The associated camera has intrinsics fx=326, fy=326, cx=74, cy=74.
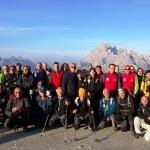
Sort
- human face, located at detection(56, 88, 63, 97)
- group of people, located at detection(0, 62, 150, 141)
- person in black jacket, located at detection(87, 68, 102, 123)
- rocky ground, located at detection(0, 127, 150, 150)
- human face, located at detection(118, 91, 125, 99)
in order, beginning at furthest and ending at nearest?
person in black jacket, located at detection(87, 68, 102, 123), human face, located at detection(56, 88, 63, 97), group of people, located at detection(0, 62, 150, 141), human face, located at detection(118, 91, 125, 99), rocky ground, located at detection(0, 127, 150, 150)

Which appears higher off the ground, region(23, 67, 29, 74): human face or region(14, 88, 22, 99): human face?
region(23, 67, 29, 74): human face

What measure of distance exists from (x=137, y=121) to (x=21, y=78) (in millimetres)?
5922

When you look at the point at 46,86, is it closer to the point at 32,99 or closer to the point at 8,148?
the point at 32,99

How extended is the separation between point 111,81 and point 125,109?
5.57 ft

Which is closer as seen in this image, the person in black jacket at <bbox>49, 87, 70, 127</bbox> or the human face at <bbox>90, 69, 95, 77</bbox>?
the person in black jacket at <bbox>49, 87, 70, 127</bbox>

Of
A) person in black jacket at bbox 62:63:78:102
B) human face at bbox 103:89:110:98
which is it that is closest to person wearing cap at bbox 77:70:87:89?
person in black jacket at bbox 62:63:78:102

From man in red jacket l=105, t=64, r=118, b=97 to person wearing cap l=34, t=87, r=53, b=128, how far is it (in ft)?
9.34

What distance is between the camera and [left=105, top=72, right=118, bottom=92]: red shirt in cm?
1567

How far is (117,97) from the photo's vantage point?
49.5 ft

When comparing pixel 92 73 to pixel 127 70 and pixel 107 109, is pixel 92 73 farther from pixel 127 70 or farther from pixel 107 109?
pixel 107 109

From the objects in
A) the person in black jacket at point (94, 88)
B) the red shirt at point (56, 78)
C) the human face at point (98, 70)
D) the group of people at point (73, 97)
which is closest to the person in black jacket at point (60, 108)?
the group of people at point (73, 97)

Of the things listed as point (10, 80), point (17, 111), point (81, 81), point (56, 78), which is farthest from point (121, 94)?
point (10, 80)

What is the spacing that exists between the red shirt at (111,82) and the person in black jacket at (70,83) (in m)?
1.53

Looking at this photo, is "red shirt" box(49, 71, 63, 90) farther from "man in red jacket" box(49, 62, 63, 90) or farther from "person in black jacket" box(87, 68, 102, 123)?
"person in black jacket" box(87, 68, 102, 123)
